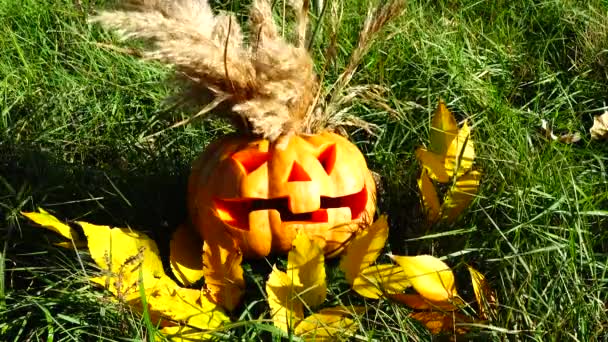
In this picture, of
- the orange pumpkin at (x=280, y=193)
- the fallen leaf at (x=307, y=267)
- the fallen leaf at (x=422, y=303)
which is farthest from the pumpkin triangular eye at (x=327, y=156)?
the fallen leaf at (x=422, y=303)

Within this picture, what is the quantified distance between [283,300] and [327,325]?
10 cm

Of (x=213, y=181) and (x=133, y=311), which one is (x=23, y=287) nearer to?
(x=133, y=311)

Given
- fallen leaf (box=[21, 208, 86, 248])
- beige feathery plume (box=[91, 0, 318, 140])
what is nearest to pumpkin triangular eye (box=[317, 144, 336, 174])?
beige feathery plume (box=[91, 0, 318, 140])

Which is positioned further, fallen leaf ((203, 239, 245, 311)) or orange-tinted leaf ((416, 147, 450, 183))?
orange-tinted leaf ((416, 147, 450, 183))

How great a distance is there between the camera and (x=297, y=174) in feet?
6.26

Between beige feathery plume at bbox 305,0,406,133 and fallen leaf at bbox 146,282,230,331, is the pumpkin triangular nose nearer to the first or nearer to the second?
beige feathery plume at bbox 305,0,406,133

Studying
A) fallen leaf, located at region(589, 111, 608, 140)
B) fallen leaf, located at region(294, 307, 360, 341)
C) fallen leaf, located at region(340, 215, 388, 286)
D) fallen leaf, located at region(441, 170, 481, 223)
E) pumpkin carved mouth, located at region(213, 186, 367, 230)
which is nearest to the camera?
fallen leaf, located at region(294, 307, 360, 341)

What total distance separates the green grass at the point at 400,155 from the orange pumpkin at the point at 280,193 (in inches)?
4.2

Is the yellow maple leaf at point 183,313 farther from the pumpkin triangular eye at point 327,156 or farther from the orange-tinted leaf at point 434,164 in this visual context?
the orange-tinted leaf at point 434,164

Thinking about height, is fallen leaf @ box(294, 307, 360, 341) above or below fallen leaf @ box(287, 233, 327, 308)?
below

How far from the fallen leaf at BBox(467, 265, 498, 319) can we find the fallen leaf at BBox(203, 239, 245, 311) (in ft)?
1.59

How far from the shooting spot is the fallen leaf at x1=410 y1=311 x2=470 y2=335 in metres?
1.77

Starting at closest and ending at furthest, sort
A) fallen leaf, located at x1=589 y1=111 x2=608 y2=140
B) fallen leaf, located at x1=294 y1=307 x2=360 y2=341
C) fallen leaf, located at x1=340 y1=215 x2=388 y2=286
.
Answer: fallen leaf, located at x1=294 y1=307 x2=360 y2=341 → fallen leaf, located at x1=340 y1=215 x2=388 y2=286 → fallen leaf, located at x1=589 y1=111 x2=608 y2=140

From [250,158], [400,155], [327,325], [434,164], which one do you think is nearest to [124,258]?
[250,158]
